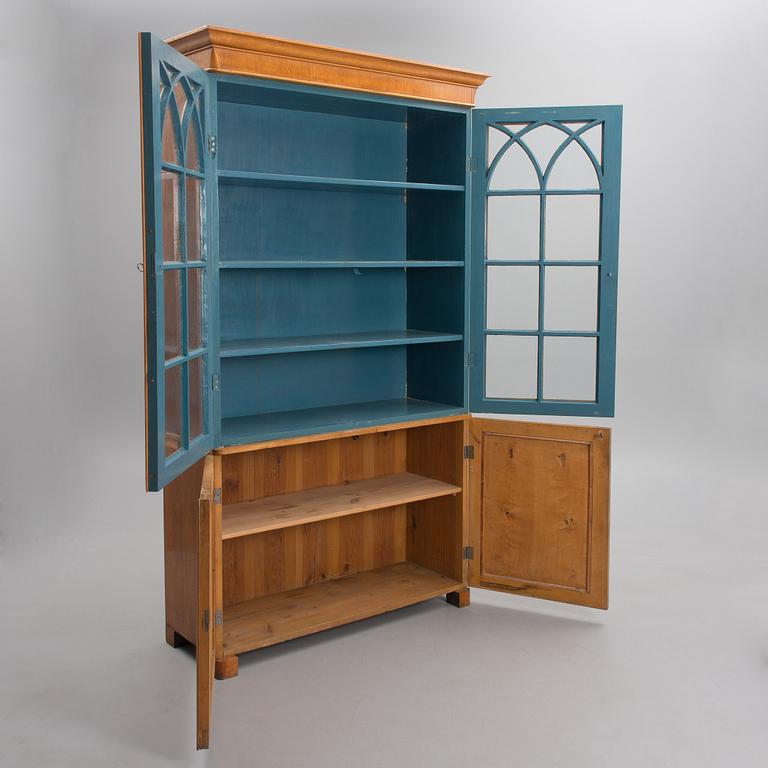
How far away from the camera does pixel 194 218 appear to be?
3.29 m

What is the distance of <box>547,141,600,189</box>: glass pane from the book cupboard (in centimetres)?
2

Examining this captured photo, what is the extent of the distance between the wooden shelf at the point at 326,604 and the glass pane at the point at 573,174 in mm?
1819

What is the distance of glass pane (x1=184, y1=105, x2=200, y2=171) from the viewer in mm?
3184

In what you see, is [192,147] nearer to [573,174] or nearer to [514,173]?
[514,173]

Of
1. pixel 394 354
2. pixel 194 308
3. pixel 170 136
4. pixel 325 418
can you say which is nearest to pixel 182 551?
pixel 325 418

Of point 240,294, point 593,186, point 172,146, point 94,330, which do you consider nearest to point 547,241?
point 593,186

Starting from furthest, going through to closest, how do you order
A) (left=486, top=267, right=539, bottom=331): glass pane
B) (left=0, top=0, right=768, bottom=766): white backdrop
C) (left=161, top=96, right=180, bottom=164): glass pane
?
(left=0, top=0, right=768, bottom=766): white backdrop, (left=486, top=267, right=539, bottom=331): glass pane, (left=161, top=96, right=180, bottom=164): glass pane

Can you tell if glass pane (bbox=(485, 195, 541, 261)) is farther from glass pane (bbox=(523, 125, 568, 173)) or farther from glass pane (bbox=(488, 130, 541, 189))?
glass pane (bbox=(523, 125, 568, 173))

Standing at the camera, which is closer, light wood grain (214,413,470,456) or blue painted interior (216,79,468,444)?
light wood grain (214,413,470,456)

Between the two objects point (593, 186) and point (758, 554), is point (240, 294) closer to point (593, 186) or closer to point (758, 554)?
point (593, 186)

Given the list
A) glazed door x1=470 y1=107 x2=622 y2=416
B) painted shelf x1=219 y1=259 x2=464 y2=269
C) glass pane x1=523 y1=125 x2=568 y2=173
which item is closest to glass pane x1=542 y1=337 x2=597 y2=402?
glazed door x1=470 y1=107 x2=622 y2=416

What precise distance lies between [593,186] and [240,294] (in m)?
1.58

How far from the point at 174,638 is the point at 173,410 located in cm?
115

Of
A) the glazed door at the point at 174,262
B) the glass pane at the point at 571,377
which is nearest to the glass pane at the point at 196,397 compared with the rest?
the glazed door at the point at 174,262
